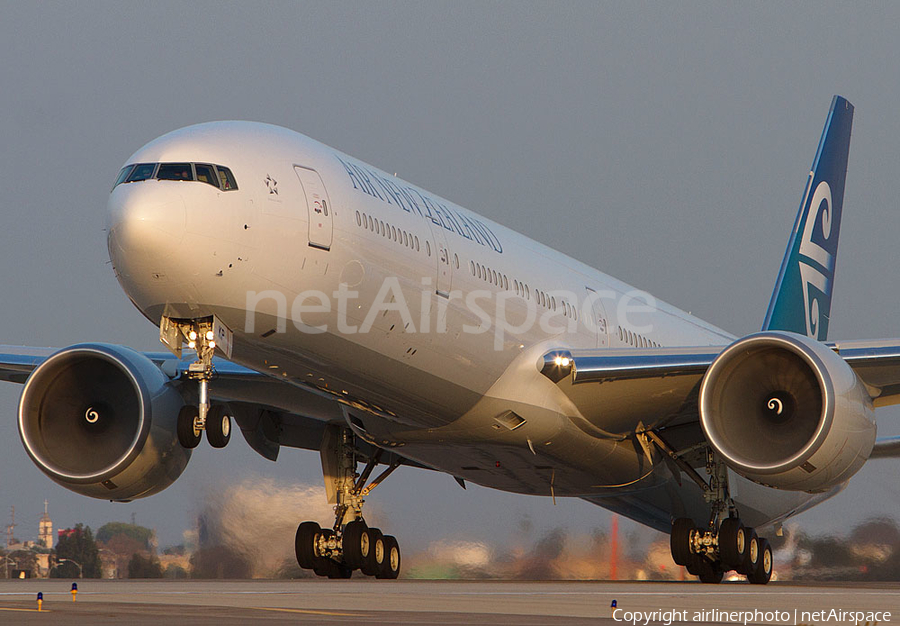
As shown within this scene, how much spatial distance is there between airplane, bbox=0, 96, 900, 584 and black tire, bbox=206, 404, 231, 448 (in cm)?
2

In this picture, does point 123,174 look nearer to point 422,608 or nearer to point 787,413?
point 422,608

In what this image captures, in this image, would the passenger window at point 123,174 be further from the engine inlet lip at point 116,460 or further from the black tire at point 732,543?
the black tire at point 732,543

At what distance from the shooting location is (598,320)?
17.9 m

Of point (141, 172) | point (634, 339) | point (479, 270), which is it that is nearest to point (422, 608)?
point (141, 172)

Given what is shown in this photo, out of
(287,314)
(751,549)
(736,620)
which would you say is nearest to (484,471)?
(751,549)

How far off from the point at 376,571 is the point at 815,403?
6856mm

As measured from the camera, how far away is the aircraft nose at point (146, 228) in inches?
448

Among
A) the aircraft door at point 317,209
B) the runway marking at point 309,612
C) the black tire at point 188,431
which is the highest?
the aircraft door at point 317,209

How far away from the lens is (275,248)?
12.1 metres

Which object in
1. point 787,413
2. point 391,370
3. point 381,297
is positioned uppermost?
point 381,297

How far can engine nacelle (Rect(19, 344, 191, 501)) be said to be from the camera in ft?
52.8

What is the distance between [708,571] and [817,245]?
Result: 8.59 metres

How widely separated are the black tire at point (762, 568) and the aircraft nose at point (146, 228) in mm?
9619

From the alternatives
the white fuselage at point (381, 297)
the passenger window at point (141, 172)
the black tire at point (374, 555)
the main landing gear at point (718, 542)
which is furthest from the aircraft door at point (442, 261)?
the black tire at point (374, 555)
